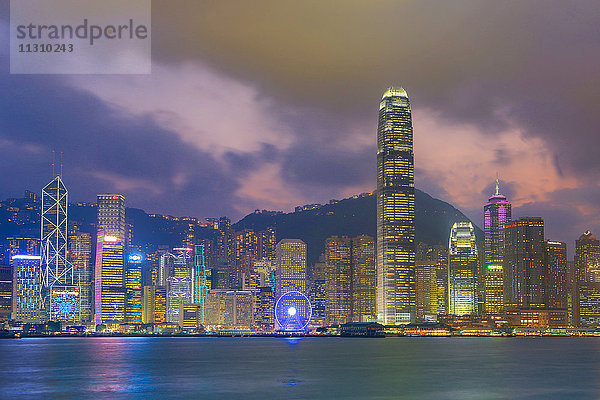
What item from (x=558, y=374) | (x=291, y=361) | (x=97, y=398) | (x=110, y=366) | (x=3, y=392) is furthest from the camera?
(x=291, y=361)

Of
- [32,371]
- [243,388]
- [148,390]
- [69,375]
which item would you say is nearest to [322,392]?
[243,388]

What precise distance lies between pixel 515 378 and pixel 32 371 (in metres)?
69.6

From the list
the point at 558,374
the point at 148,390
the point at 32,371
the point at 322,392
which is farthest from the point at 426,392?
the point at 32,371

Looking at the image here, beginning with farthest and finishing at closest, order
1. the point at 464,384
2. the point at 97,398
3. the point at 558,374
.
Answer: the point at 558,374
the point at 464,384
the point at 97,398

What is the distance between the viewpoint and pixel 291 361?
150 m

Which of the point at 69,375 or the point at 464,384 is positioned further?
the point at 69,375

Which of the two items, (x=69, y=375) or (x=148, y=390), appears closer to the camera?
(x=148, y=390)

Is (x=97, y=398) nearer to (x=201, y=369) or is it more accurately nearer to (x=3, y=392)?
(x=3, y=392)

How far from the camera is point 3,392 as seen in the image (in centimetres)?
9006

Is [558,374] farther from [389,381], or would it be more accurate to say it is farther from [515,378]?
[389,381]

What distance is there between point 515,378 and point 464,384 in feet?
45.6

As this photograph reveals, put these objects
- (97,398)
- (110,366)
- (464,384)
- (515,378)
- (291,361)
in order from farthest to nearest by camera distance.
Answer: (291,361), (110,366), (515,378), (464,384), (97,398)

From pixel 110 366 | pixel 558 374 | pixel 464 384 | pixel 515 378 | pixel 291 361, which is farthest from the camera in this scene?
pixel 291 361

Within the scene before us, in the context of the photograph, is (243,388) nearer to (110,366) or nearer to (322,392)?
(322,392)
